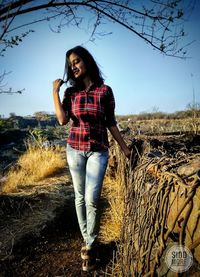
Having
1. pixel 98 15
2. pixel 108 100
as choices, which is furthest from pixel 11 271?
pixel 98 15

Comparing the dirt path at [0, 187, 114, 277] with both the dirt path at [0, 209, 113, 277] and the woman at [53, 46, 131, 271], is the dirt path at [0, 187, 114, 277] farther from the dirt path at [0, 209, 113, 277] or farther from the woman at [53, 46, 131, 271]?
the woman at [53, 46, 131, 271]

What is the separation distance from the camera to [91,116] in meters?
2.64

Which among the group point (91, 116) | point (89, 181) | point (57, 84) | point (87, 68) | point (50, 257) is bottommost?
point (50, 257)

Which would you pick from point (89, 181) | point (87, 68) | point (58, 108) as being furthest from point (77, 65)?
point (89, 181)

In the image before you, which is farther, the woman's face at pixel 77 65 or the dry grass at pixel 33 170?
the dry grass at pixel 33 170

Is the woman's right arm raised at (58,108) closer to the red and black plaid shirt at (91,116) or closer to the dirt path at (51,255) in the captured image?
the red and black plaid shirt at (91,116)

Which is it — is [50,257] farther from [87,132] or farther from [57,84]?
[57,84]

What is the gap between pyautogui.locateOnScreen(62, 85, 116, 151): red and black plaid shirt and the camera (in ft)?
8.55

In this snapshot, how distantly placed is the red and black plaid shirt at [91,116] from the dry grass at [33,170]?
3.11m

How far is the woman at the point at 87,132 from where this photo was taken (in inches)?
102

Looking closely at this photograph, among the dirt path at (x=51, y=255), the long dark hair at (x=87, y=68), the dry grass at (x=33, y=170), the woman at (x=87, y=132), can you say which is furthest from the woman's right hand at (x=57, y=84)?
the dry grass at (x=33, y=170)

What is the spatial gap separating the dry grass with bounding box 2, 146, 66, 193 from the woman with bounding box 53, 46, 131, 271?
2.96 meters

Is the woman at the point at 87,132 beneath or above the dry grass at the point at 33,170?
above

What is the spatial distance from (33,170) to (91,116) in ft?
15.7
